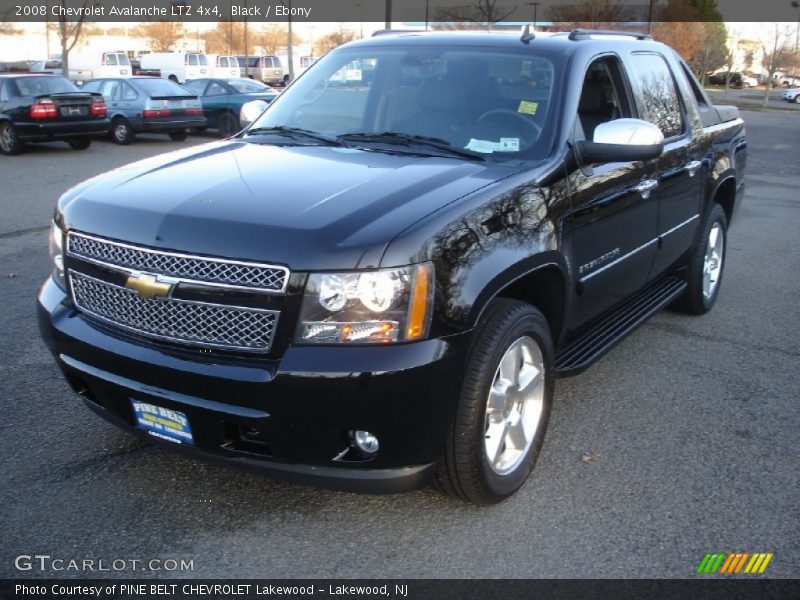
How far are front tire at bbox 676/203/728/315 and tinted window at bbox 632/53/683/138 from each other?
986mm

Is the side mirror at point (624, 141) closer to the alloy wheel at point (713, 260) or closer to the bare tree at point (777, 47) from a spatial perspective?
the alloy wheel at point (713, 260)

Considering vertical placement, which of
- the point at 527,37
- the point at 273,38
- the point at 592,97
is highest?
the point at 273,38

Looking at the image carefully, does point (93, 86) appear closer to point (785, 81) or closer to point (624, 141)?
point (624, 141)

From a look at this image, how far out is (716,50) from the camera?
5372 centimetres

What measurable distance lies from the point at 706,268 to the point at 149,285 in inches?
177

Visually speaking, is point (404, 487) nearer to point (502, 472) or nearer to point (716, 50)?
point (502, 472)

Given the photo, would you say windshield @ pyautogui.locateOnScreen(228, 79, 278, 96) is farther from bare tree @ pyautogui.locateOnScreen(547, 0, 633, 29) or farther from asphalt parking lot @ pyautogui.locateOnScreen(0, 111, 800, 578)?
bare tree @ pyautogui.locateOnScreen(547, 0, 633, 29)

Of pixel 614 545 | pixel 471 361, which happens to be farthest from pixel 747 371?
pixel 471 361

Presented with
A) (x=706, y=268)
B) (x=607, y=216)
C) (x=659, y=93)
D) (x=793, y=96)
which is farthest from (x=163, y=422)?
(x=793, y=96)

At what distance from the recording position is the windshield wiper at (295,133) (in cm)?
418

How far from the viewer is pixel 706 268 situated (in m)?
6.17

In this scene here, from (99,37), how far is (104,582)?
79.0 meters

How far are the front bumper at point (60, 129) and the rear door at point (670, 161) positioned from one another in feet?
44.0

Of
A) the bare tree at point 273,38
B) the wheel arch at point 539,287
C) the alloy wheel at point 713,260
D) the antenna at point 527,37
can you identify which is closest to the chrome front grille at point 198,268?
the wheel arch at point 539,287
